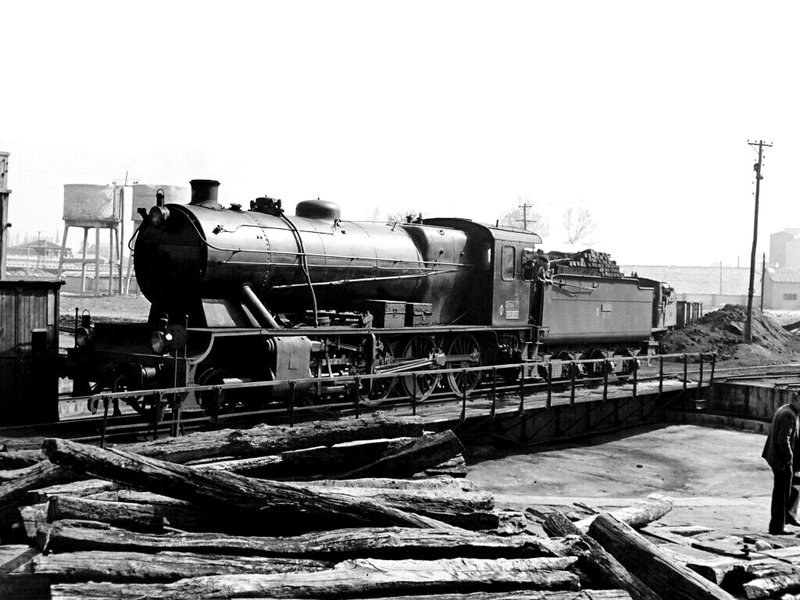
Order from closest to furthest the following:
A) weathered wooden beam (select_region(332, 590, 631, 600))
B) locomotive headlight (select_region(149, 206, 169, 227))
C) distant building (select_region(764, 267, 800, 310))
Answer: weathered wooden beam (select_region(332, 590, 631, 600)), locomotive headlight (select_region(149, 206, 169, 227)), distant building (select_region(764, 267, 800, 310))

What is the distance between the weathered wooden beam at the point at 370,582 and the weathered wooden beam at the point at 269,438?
2.79 m

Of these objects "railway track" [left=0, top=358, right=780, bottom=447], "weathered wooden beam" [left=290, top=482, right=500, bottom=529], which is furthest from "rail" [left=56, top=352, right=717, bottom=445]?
"weathered wooden beam" [left=290, top=482, right=500, bottom=529]

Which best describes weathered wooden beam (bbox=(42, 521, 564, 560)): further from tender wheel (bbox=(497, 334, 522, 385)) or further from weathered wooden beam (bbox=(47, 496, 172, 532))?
tender wheel (bbox=(497, 334, 522, 385))

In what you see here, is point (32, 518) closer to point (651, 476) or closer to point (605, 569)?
point (605, 569)

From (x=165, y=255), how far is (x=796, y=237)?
505 feet

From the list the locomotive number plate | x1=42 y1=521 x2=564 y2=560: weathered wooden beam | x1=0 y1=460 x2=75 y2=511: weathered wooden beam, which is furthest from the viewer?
the locomotive number plate

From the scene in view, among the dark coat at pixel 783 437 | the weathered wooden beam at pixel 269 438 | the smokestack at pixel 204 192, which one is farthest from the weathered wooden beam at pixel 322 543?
the smokestack at pixel 204 192

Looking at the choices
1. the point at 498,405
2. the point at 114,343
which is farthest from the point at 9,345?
the point at 498,405

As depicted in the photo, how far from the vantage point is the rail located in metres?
10.4

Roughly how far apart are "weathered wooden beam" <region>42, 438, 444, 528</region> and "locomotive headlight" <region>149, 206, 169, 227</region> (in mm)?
5964

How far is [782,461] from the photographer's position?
9.79 metres

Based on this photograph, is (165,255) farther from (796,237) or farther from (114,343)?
(796,237)

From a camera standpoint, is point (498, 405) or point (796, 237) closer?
point (498, 405)

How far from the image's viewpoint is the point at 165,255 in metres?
12.2
